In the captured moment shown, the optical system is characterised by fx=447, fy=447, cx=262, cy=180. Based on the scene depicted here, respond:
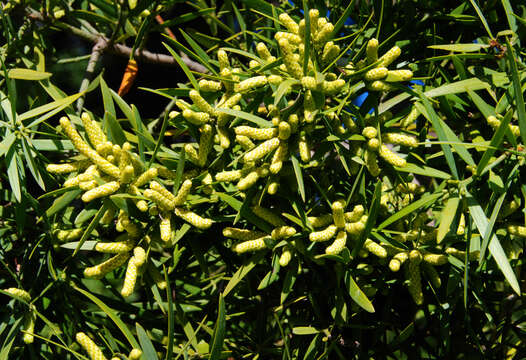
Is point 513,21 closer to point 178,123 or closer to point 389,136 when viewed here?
point 389,136

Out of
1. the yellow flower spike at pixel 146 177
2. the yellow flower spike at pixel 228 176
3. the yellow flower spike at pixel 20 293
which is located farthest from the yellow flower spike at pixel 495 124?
the yellow flower spike at pixel 20 293

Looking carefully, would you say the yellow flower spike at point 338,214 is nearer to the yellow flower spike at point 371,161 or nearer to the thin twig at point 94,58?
the yellow flower spike at point 371,161

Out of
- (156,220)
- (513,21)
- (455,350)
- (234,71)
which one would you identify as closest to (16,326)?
(156,220)

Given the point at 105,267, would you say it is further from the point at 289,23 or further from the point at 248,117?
the point at 289,23

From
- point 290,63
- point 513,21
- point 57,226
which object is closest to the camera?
point 290,63

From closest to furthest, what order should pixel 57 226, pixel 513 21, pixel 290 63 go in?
1. pixel 290 63
2. pixel 513 21
3. pixel 57 226

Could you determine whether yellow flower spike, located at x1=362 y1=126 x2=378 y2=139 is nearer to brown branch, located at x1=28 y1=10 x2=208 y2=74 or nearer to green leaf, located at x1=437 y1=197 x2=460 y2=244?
green leaf, located at x1=437 y1=197 x2=460 y2=244

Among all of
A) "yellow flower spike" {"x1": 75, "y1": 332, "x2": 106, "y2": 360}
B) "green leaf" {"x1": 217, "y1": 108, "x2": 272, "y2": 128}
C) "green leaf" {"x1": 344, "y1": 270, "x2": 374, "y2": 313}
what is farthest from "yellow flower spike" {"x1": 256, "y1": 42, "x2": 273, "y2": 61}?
"yellow flower spike" {"x1": 75, "y1": 332, "x2": 106, "y2": 360}
